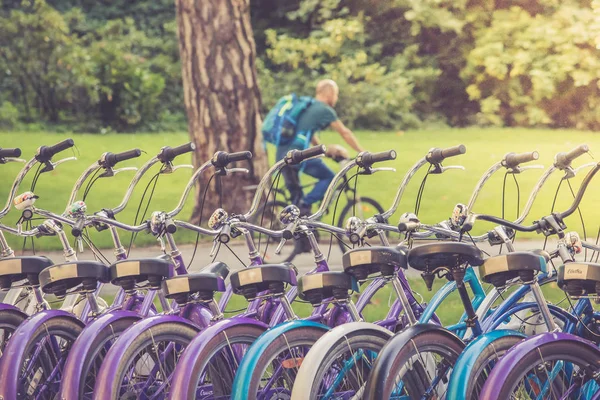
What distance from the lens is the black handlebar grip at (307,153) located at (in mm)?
4379

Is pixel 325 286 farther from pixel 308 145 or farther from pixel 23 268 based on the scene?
pixel 308 145

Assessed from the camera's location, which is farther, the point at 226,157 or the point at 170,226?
the point at 226,157

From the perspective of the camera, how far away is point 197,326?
402cm

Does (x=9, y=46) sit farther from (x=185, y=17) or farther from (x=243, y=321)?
(x=243, y=321)

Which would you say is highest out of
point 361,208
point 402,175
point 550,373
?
point 550,373

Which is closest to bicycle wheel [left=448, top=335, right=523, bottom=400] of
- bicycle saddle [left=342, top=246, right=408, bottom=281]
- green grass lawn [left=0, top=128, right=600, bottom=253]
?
bicycle saddle [left=342, top=246, right=408, bottom=281]

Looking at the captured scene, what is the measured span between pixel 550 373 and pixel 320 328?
793mm

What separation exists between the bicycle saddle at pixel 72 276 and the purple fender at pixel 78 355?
0.17 metres

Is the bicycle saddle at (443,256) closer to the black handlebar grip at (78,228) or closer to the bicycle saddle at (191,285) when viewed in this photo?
the bicycle saddle at (191,285)

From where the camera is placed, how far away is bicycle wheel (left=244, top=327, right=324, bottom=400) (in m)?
3.68

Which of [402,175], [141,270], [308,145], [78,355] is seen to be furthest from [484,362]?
[402,175]

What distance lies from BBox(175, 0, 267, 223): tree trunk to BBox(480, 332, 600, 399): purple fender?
5930 mm

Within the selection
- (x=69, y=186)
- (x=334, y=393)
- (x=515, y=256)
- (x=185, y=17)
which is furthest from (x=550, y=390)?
(x=69, y=186)

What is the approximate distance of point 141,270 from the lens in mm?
4027
